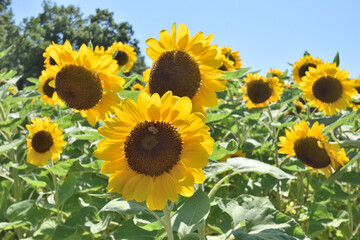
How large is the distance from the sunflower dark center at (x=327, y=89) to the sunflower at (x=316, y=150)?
0.64 m

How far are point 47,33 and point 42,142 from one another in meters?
31.0

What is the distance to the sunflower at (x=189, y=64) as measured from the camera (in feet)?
3.67

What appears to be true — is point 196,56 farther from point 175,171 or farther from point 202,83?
point 175,171

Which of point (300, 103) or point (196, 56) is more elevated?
point (300, 103)

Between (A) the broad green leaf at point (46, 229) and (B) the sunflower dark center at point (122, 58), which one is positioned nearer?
(A) the broad green leaf at point (46, 229)

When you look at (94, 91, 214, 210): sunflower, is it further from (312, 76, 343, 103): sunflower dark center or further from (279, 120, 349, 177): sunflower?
(312, 76, 343, 103): sunflower dark center

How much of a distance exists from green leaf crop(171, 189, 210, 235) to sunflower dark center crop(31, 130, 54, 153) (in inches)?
55.8

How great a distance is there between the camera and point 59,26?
3053 cm

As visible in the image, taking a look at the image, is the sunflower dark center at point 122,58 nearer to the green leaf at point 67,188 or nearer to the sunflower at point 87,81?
the green leaf at point 67,188

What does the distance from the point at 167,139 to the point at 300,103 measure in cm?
323

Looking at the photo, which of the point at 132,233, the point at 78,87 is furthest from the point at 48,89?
the point at 132,233

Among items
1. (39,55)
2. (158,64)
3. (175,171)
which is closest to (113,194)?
(175,171)

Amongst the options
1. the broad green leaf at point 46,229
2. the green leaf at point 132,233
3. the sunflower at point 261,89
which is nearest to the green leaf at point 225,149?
the green leaf at point 132,233

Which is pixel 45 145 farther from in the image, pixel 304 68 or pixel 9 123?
pixel 304 68
